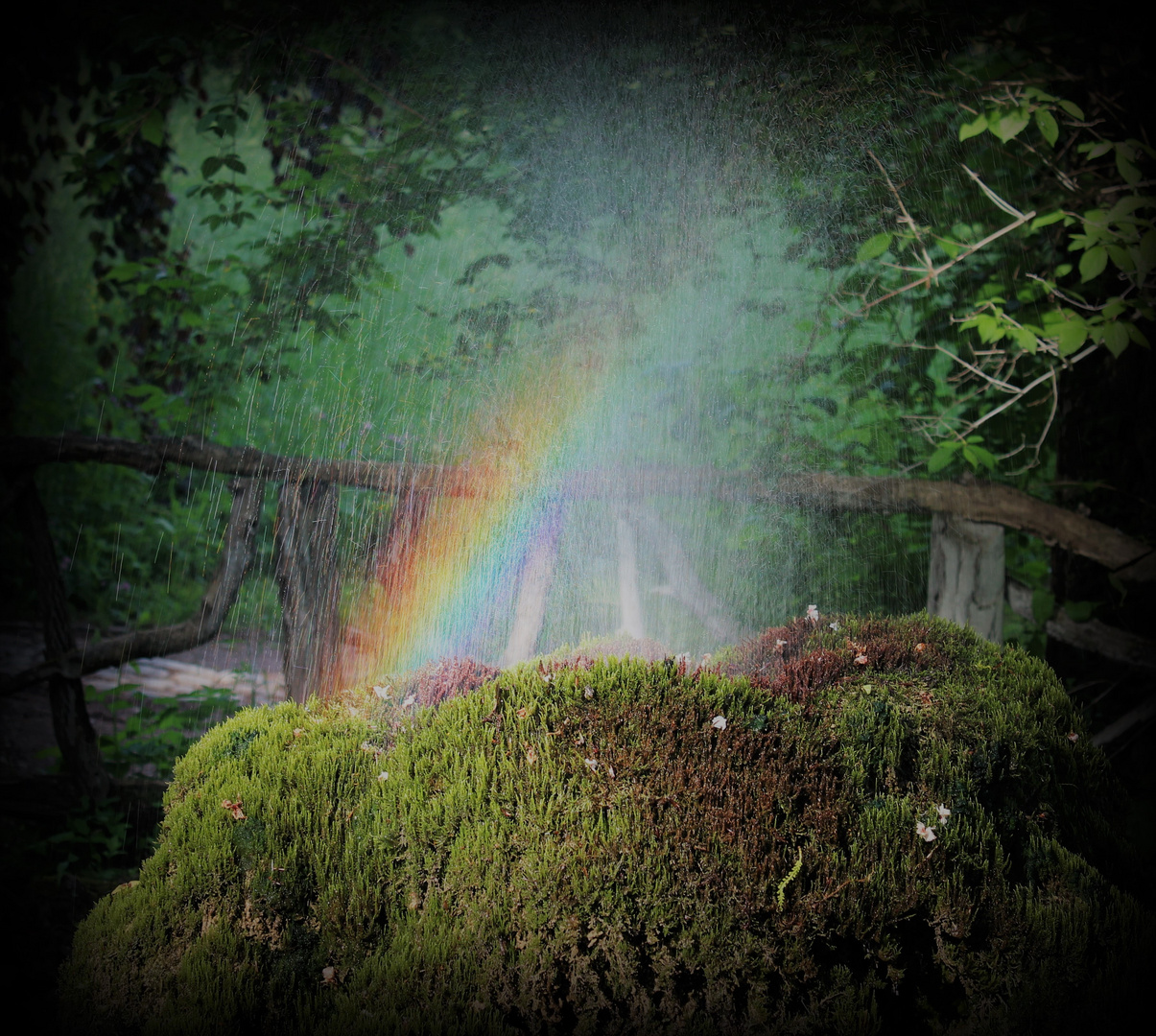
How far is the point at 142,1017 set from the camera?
1.55m

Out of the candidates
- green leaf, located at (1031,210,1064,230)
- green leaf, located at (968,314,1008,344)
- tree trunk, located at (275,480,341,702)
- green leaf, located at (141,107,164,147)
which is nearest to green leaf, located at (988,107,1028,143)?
green leaf, located at (1031,210,1064,230)

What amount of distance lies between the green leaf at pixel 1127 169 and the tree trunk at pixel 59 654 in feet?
11.1

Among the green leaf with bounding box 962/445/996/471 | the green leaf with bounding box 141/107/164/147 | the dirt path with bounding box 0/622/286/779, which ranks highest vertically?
the green leaf with bounding box 141/107/164/147

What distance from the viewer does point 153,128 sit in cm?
281

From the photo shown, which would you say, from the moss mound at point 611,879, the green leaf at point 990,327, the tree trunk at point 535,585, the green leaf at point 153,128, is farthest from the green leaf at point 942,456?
the green leaf at point 153,128

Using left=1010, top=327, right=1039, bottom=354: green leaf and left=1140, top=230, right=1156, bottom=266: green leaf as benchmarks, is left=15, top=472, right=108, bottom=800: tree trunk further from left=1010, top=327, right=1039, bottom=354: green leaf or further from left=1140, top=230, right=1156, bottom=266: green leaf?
left=1140, top=230, right=1156, bottom=266: green leaf

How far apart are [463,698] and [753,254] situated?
7.08 ft

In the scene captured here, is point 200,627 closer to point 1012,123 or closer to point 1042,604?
point 1042,604

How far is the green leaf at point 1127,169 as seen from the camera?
7.52 feet

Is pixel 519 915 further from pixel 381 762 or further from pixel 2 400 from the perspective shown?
pixel 2 400

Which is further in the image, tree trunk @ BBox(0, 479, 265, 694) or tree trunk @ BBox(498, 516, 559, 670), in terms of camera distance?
tree trunk @ BBox(0, 479, 265, 694)

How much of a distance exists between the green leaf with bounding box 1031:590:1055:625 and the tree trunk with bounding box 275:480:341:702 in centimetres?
226

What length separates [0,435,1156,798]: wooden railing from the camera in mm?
2504

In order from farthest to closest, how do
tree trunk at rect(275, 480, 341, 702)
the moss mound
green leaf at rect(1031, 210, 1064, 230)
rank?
tree trunk at rect(275, 480, 341, 702) < green leaf at rect(1031, 210, 1064, 230) < the moss mound
